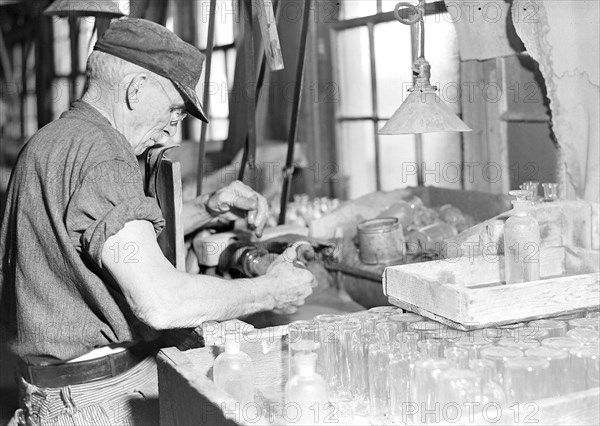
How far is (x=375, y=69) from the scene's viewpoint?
5.75 m

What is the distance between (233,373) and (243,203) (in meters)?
1.63

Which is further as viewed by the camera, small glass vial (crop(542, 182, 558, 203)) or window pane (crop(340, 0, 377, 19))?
window pane (crop(340, 0, 377, 19))

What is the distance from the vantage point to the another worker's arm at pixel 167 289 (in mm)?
2436

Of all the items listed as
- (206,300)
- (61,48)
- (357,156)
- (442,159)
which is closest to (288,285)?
(206,300)

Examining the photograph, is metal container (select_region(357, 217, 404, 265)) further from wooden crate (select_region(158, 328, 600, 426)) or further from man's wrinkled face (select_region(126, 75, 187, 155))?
wooden crate (select_region(158, 328, 600, 426))

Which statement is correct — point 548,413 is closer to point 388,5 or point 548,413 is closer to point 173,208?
point 173,208

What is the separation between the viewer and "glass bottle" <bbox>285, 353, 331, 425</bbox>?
75.0 inches

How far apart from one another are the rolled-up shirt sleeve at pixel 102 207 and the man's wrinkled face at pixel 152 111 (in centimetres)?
35

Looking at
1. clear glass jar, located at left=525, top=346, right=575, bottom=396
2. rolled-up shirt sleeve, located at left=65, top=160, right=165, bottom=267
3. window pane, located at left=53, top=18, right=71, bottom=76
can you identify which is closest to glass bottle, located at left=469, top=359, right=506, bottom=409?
clear glass jar, located at left=525, top=346, right=575, bottom=396

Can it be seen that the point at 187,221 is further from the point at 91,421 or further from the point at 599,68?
the point at 599,68

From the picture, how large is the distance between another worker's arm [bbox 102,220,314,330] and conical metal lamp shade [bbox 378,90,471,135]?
2.29 ft

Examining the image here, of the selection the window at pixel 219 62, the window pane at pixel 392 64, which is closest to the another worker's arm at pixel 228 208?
the window pane at pixel 392 64

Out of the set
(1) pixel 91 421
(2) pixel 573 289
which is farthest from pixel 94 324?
(2) pixel 573 289

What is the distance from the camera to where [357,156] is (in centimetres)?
621
